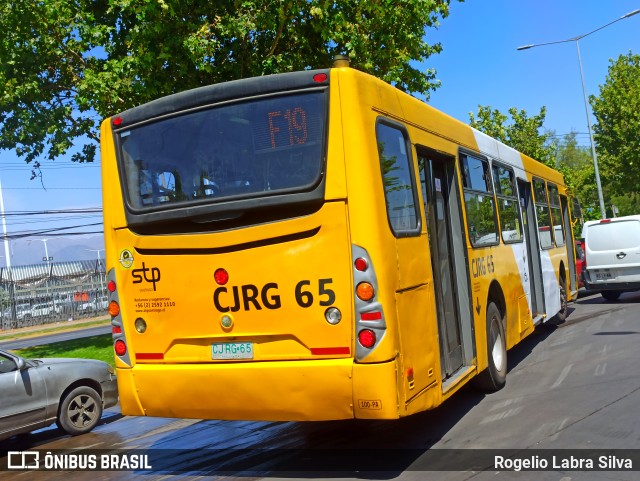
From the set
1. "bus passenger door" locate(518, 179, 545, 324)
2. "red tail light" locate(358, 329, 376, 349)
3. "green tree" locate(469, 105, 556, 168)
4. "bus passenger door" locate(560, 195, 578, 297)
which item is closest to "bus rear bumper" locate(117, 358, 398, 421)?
"red tail light" locate(358, 329, 376, 349)

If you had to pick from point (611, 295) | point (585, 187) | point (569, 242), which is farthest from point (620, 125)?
point (569, 242)

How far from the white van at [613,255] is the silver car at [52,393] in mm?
12670

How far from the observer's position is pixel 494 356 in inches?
314

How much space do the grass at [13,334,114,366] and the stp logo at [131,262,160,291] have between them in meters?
10.3

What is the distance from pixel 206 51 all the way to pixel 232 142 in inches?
322

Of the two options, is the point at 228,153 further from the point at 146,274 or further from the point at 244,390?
the point at 244,390

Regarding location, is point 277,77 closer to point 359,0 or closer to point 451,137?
point 451,137

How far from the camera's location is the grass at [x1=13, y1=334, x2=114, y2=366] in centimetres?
1666

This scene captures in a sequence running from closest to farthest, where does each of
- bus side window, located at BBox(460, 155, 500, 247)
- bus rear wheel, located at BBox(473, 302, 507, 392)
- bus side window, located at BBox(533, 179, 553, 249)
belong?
bus side window, located at BBox(460, 155, 500, 247) → bus rear wheel, located at BBox(473, 302, 507, 392) → bus side window, located at BBox(533, 179, 553, 249)

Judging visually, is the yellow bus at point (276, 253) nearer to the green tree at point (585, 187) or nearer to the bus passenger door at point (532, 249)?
the bus passenger door at point (532, 249)

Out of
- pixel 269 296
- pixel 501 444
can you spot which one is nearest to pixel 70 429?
pixel 269 296

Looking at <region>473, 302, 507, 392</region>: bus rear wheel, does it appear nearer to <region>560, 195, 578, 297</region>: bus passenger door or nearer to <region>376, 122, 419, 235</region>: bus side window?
<region>376, 122, 419, 235</region>: bus side window

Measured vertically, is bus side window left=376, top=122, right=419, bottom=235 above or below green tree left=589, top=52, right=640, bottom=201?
below

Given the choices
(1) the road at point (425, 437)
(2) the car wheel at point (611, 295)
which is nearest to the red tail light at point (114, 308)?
(1) the road at point (425, 437)
